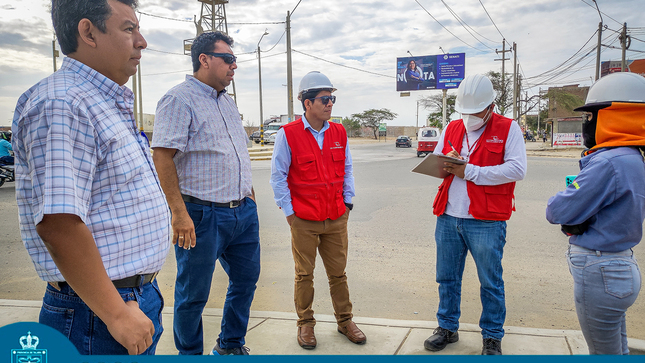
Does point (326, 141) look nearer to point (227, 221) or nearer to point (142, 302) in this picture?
point (227, 221)

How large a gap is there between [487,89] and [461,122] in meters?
0.33

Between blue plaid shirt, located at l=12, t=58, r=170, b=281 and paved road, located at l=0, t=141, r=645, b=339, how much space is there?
102 inches

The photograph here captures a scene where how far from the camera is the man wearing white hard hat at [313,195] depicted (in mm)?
3205

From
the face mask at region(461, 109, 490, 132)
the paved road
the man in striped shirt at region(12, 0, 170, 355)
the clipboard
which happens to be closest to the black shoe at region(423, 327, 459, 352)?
the paved road

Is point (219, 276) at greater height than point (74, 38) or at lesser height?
lesser

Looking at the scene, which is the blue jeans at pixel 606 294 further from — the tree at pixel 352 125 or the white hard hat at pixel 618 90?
the tree at pixel 352 125

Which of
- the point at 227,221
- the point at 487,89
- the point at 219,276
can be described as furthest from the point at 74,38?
the point at 219,276

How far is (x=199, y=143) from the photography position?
2697 mm

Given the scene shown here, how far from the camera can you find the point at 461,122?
3.24 m

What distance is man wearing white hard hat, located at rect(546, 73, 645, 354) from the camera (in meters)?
2.02

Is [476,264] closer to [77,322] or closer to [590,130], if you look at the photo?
[590,130]

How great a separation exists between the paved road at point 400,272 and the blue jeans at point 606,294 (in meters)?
1.46

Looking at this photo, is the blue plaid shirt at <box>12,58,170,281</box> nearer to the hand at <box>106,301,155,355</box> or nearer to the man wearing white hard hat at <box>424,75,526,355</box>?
the hand at <box>106,301,155,355</box>

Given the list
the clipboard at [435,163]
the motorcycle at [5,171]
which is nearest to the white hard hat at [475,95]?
the clipboard at [435,163]
